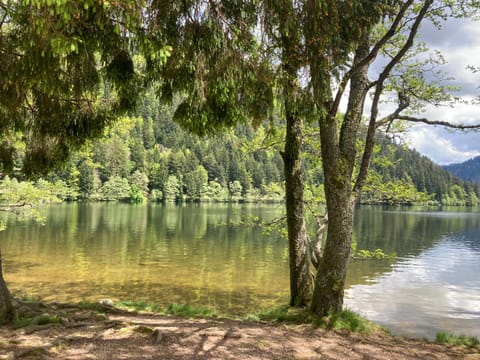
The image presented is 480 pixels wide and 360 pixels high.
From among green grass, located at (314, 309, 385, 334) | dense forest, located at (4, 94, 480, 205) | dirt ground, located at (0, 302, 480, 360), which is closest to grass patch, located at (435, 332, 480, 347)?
dirt ground, located at (0, 302, 480, 360)

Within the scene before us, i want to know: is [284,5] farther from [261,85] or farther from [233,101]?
[233,101]

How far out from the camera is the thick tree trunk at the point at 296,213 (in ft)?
31.8

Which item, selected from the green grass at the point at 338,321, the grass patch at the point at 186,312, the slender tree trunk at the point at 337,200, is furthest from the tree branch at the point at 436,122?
the grass patch at the point at 186,312

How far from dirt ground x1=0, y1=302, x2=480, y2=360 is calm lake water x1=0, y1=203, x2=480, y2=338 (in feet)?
24.7

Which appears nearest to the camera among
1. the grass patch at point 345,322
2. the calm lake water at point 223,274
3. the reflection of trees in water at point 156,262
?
the grass patch at point 345,322

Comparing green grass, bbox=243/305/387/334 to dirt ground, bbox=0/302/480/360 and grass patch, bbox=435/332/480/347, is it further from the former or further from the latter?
grass patch, bbox=435/332/480/347

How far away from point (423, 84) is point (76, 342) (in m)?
9.99

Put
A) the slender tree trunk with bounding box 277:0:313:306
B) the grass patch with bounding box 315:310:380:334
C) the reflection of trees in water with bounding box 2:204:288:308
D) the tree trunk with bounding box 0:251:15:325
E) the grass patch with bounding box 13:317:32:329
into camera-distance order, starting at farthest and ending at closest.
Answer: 1. the reflection of trees in water with bounding box 2:204:288:308
2. the slender tree trunk with bounding box 277:0:313:306
3. the grass patch with bounding box 315:310:380:334
4. the tree trunk with bounding box 0:251:15:325
5. the grass patch with bounding box 13:317:32:329

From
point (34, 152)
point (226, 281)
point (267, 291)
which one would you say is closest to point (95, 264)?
point (226, 281)

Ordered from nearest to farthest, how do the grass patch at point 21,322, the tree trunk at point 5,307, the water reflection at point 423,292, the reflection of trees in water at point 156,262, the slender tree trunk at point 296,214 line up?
the grass patch at point 21,322
the tree trunk at point 5,307
the slender tree trunk at point 296,214
the water reflection at point 423,292
the reflection of trees in water at point 156,262

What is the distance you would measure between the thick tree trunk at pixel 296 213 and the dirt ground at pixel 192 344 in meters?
2.11

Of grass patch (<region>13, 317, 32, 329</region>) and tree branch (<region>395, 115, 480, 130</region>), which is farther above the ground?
tree branch (<region>395, 115, 480, 130</region>)

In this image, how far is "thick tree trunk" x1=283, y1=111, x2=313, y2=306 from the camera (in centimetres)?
970

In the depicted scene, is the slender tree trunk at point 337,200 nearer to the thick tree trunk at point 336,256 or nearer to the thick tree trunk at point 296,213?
the thick tree trunk at point 336,256
